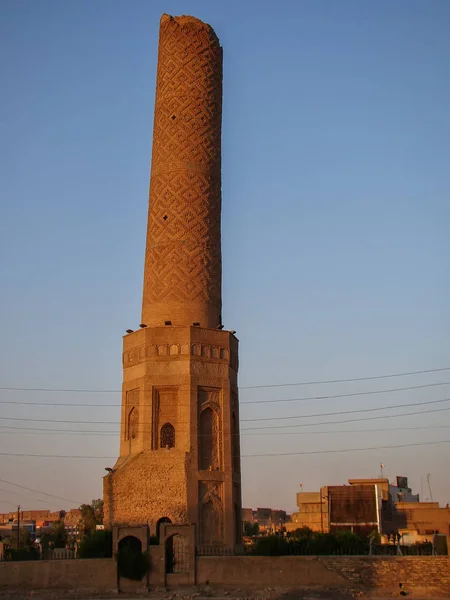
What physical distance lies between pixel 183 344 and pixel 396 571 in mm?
8031

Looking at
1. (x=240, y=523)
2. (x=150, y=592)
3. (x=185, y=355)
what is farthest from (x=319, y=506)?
(x=150, y=592)

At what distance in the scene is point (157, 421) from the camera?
68.8 feet

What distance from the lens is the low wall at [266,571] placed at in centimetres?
1728

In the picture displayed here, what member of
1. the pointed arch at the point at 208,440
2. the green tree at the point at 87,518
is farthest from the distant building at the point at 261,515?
the pointed arch at the point at 208,440

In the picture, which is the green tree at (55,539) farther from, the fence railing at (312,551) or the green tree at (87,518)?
the fence railing at (312,551)

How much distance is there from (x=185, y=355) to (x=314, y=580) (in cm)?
688

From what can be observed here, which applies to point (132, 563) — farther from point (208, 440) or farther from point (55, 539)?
point (55, 539)

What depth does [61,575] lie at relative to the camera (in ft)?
58.9

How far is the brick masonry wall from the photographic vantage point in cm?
1706

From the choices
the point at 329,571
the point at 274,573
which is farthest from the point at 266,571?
the point at 329,571

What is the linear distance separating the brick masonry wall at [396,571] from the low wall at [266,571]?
0.27 meters

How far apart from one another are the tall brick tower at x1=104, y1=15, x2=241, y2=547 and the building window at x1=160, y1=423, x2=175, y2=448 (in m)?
0.03

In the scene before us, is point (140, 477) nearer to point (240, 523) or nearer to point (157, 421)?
point (157, 421)

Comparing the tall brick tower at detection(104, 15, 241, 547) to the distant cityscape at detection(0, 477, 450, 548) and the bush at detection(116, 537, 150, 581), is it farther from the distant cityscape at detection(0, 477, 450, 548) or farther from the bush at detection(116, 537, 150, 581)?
the distant cityscape at detection(0, 477, 450, 548)
